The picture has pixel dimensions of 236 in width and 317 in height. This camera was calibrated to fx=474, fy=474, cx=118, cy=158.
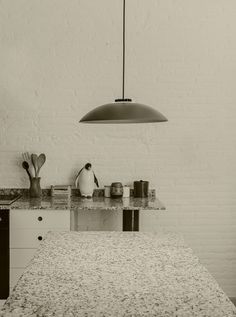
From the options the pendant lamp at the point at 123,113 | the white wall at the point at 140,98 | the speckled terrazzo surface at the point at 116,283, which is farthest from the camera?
the white wall at the point at 140,98

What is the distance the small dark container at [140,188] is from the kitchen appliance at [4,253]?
1.17 m

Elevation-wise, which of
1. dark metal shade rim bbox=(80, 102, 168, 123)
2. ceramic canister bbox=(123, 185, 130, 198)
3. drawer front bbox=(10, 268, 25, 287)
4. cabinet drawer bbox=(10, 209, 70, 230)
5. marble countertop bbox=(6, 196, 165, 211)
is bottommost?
drawer front bbox=(10, 268, 25, 287)

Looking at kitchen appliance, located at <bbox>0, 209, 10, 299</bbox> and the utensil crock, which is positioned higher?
the utensil crock

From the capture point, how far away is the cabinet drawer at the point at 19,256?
3.84 m

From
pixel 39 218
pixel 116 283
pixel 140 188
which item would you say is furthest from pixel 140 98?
pixel 116 283

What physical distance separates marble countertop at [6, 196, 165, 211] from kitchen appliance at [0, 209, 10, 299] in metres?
0.10

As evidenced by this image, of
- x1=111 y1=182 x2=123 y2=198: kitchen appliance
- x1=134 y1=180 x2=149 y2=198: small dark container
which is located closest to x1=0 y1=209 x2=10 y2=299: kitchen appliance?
x1=111 y1=182 x2=123 y2=198: kitchen appliance

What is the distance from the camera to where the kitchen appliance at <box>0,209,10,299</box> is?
3.81 metres

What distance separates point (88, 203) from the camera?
3973mm

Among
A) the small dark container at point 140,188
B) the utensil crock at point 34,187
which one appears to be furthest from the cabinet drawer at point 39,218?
the small dark container at point 140,188

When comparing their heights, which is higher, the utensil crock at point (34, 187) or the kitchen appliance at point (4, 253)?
the utensil crock at point (34, 187)

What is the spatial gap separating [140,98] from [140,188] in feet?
2.76

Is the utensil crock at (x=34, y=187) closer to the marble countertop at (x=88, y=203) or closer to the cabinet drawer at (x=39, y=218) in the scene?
the marble countertop at (x=88, y=203)

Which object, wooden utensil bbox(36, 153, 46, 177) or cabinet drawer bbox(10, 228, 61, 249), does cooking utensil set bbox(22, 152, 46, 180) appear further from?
cabinet drawer bbox(10, 228, 61, 249)
